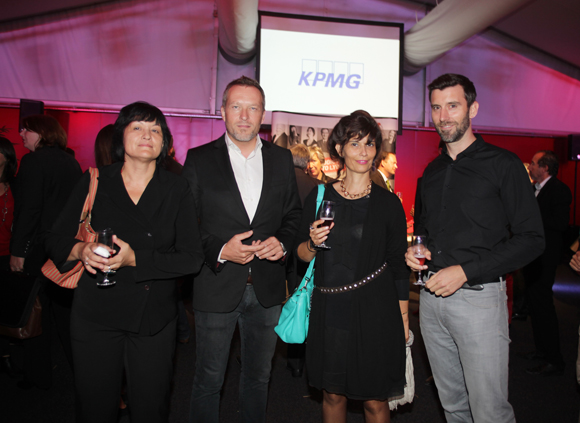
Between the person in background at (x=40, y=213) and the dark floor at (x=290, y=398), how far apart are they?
9.3 inches

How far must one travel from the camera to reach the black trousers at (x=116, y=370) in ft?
5.53

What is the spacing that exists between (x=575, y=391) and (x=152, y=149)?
3.77 metres

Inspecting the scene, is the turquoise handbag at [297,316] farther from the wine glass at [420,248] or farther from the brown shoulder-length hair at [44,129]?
the brown shoulder-length hair at [44,129]

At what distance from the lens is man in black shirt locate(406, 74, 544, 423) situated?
1.83 metres

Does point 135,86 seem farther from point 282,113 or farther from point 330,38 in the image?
point 330,38

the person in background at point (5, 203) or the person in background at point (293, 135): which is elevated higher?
the person in background at point (293, 135)

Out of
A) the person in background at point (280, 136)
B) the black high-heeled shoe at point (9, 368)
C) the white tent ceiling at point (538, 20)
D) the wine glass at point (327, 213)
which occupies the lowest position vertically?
the black high-heeled shoe at point (9, 368)

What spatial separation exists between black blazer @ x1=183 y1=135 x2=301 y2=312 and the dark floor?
46.2 inches

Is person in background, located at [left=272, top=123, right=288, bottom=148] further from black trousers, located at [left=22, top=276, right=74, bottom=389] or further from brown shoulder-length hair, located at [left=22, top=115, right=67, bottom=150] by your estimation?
black trousers, located at [left=22, top=276, right=74, bottom=389]

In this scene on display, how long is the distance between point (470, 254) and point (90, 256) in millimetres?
1774

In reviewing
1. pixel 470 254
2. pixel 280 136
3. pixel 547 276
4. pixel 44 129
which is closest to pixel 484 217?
pixel 470 254

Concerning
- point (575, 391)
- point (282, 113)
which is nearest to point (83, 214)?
point (575, 391)

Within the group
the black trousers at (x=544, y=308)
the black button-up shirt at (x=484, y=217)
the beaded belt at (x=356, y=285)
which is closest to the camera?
the black button-up shirt at (x=484, y=217)

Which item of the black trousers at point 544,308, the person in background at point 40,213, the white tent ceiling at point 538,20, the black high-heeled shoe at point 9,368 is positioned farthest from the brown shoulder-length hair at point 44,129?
the white tent ceiling at point 538,20
